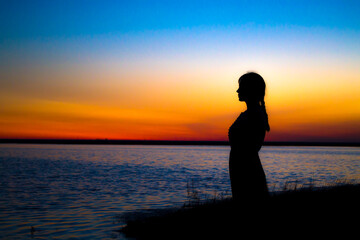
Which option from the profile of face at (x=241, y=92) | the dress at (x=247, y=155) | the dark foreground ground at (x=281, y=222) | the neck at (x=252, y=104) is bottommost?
the dark foreground ground at (x=281, y=222)

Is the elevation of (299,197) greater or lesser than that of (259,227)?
lesser

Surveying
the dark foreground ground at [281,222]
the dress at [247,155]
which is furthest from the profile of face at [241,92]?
the dark foreground ground at [281,222]

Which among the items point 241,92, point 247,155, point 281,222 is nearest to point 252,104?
point 241,92

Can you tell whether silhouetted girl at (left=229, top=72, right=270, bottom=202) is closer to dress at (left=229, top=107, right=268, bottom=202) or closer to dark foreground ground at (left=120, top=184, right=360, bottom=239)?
dress at (left=229, top=107, right=268, bottom=202)

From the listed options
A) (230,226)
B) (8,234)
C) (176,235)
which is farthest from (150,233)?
(8,234)

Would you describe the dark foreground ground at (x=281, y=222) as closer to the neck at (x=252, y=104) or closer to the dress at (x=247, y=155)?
the dress at (x=247, y=155)

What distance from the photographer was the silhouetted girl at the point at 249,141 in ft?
13.3

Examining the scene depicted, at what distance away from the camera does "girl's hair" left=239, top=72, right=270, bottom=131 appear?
13.8 feet

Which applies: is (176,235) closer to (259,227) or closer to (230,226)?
(230,226)

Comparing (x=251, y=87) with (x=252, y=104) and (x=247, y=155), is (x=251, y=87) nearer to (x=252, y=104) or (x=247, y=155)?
(x=252, y=104)

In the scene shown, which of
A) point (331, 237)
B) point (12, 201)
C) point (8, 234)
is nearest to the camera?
point (331, 237)

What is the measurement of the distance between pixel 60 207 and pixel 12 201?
9.99ft

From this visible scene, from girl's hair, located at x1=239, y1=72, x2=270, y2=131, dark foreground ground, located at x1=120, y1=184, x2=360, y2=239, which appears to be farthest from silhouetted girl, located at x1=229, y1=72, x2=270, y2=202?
dark foreground ground, located at x1=120, y1=184, x2=360, y2=239

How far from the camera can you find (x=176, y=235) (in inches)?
336
